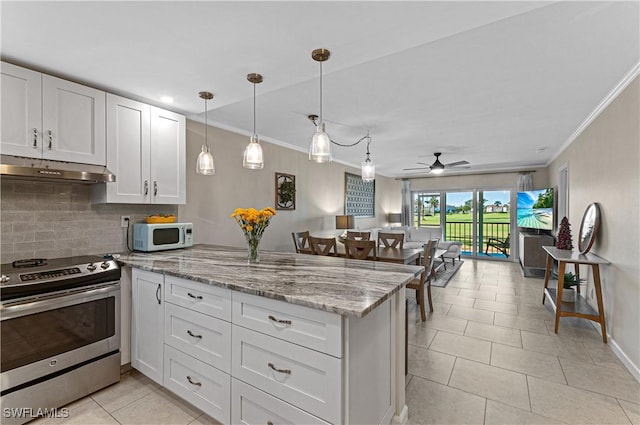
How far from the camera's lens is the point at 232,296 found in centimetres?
168

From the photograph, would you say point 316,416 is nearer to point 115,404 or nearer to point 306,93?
point 115,404

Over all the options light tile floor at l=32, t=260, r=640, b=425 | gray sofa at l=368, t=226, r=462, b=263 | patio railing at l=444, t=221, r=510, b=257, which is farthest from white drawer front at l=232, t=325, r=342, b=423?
patio railing at l=444, t=221, r=510, b=257

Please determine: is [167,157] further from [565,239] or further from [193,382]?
[565,239]

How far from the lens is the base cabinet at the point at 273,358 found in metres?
1.33

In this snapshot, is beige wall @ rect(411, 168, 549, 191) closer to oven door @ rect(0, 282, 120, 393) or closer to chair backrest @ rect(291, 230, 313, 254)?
chair backrest @ rect(291, 230, 313, 254)

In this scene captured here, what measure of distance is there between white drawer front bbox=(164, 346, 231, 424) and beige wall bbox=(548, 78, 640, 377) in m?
3.04

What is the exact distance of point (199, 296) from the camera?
185cm

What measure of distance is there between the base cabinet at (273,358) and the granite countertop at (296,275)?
0.06 metres

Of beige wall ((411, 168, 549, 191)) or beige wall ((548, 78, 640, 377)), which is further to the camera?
beige wall ((411, 168, 549, 191))

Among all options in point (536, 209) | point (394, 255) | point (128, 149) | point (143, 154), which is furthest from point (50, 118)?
point (536, 209)

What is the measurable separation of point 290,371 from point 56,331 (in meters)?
1.66

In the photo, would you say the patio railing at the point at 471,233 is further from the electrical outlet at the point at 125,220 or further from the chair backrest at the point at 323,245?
the electrical outlet at the point at 125,220

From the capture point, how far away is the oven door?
1749 mm

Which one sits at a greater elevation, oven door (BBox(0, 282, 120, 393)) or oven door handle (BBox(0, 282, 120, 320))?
oven door handle (BBox(0, 282, 120, 320))
